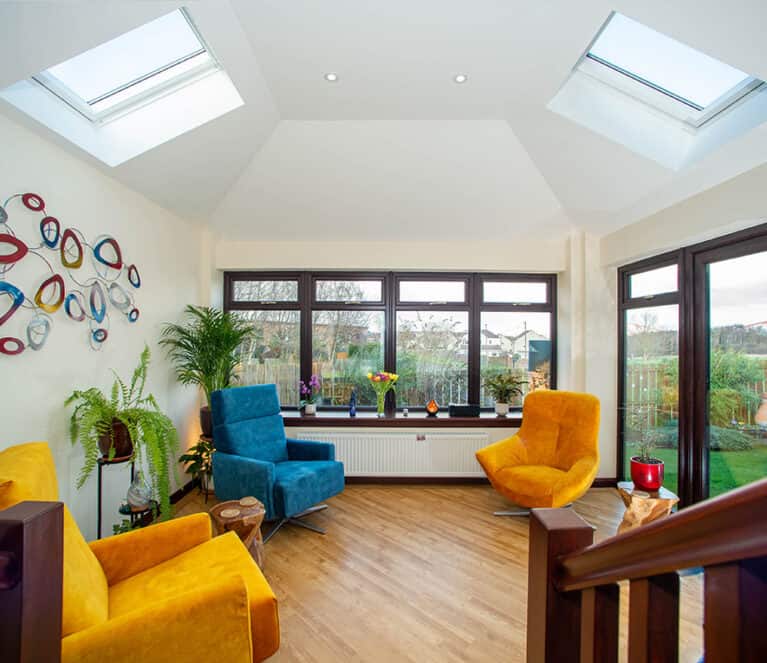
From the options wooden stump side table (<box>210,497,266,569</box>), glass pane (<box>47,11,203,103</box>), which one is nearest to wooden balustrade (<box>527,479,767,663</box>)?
wooden stump side table (<box>210,497,266,569</box>)

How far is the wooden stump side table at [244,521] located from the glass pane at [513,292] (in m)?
3.21

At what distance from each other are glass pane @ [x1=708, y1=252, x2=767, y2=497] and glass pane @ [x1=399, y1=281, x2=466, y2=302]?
2.24 metres

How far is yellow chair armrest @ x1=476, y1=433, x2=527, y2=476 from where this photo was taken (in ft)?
11.3

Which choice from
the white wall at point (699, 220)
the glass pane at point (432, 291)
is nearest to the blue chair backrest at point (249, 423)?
the glass pane at point (432, 291)

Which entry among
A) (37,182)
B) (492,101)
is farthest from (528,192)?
(37,182)

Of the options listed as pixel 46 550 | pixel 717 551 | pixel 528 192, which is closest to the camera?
pixel 717 551

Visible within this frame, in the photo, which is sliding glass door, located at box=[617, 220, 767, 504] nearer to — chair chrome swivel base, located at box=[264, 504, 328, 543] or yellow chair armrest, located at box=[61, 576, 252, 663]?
chair chrome swivel base, located at box=[264, 504, 328, 543]

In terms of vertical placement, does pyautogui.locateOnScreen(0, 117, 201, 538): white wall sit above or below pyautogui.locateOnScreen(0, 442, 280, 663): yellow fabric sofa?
above

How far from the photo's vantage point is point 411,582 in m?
2.50

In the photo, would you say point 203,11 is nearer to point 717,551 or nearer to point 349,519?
point 717,551

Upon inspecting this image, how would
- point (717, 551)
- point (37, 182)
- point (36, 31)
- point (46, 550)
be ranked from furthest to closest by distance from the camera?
point (37, 182)
point (36, 31)
point (46, 550)
point (717, 551)

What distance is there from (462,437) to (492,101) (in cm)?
300

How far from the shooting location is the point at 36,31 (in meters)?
1.85

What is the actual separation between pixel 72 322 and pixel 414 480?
10.5 ft
